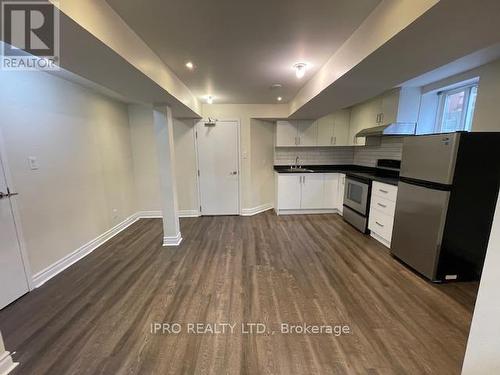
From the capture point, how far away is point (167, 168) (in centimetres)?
301

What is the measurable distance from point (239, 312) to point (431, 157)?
2451 millimetres

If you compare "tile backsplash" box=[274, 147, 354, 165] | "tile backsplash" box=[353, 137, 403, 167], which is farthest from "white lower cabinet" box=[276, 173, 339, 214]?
"tile backsplash" box=[353, 137, 403, 167]

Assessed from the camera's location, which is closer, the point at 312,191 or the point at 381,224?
the point at 381,224

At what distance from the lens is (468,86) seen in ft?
8.90

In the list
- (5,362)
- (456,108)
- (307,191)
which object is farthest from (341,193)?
(5,362)

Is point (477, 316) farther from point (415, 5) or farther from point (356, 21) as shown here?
point (356, 21)

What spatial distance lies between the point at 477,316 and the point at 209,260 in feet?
7.89

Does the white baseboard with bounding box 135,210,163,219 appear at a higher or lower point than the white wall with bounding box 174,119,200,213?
lower

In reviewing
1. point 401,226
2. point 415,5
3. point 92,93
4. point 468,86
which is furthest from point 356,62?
point 92,93

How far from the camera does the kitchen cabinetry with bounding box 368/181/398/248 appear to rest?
2.87 m

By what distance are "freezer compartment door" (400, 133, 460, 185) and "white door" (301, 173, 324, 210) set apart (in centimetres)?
187

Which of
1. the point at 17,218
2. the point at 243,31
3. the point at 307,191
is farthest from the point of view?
the point at 307,191

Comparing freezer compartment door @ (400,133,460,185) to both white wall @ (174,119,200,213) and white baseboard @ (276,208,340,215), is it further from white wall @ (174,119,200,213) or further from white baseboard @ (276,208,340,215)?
white wall @ (174,119,200,213)

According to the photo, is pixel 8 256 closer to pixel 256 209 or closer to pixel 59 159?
pixel 59 159
